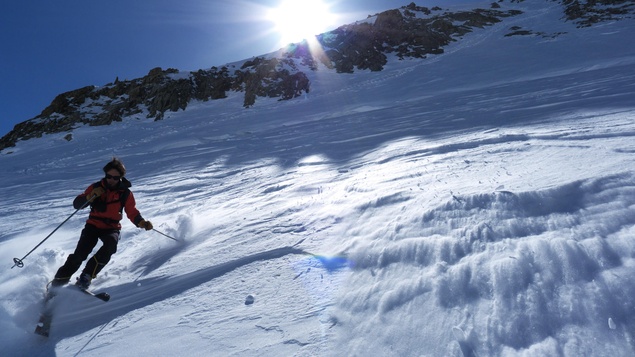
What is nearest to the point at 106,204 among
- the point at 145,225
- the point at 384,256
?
the point at 145,225

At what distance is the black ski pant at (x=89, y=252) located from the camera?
319 centimetres

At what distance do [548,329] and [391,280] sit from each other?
35.7 inches

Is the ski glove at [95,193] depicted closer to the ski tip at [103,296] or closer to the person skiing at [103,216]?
the person skiing at [103,216]

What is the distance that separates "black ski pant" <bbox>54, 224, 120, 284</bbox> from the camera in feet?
10.5

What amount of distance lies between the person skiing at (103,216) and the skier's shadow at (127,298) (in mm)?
390

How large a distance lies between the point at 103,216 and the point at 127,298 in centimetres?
108

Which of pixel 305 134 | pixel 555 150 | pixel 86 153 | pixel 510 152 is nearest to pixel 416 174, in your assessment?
pixel 510 152

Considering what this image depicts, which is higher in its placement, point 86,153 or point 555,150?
point 86,153

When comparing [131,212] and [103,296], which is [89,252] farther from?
[103,296]

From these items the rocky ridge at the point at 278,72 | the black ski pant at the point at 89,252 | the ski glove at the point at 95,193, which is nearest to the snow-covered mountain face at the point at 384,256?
the black ski pant at the point at 89,252

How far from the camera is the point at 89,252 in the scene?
3.35 metres

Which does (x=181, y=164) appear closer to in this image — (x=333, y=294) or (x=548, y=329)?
(x=333, y=294)

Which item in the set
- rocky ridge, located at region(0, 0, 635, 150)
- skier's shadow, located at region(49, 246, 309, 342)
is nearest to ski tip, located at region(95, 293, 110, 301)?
skier's shadow, located at region(49, 246, 309, 342)

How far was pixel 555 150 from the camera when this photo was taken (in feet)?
13.0
